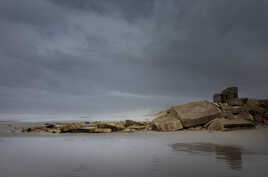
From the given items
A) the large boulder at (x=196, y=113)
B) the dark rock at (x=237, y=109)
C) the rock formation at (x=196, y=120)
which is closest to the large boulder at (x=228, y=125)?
the rock formation at (x=196, y=120)

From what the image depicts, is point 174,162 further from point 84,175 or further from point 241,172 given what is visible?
point 84,175

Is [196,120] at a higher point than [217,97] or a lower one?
lower

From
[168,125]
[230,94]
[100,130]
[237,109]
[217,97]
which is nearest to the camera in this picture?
[100,130]

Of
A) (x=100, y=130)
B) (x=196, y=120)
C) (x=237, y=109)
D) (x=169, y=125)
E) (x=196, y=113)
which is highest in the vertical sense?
(x=237, y=109)

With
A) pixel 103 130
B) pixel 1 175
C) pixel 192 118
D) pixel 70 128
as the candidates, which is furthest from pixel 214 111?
pixel 1 175

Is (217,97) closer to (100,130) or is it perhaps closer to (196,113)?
(196,113)

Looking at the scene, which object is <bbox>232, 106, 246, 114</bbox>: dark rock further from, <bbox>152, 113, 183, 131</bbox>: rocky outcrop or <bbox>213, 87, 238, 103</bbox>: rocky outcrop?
<bbox>152, 113, 183, 131</bbox>: rocky outcrop

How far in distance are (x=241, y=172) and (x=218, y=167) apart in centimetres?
24

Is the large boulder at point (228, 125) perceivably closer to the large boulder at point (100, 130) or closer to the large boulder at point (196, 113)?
the large boulder at point (196, 113)

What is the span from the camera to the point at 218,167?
2090 mm

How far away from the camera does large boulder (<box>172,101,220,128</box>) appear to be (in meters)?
6.61

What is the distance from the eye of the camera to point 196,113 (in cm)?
677

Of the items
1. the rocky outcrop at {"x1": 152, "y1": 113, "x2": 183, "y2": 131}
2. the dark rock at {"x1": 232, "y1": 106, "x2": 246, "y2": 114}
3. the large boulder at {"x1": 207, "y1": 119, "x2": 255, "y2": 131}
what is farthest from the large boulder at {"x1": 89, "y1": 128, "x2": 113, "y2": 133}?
the dark rock at {"x1": 232, "y1": 106, "x2": 246, "y2": 114}

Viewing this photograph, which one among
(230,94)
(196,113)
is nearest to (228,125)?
(196,113)
